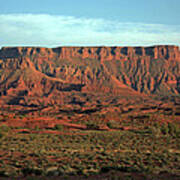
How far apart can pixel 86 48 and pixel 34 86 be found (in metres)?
60.6

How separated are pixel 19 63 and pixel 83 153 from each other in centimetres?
12564

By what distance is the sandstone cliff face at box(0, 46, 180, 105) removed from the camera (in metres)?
125

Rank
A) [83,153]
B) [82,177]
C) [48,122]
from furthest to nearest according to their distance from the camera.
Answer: [48,122] → [83,153] → [82,177]

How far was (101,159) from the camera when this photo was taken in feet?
69.4

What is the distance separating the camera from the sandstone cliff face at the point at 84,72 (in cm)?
12481

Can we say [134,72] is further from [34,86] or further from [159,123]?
[159,123]

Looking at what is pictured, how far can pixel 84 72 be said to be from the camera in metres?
153

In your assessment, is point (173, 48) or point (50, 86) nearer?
point (50, 86)

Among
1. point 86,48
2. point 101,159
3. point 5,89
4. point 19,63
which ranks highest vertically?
point 86,48

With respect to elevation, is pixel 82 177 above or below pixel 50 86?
below

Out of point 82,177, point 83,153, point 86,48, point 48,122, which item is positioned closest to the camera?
point 82,177

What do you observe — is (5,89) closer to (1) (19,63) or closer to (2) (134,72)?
(1) (19,63)

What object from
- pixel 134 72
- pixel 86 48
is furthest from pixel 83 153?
pixel 86 48

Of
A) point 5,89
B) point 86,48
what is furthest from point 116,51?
point 5,89
